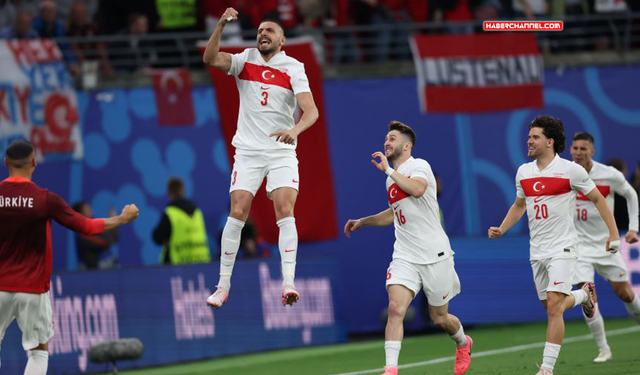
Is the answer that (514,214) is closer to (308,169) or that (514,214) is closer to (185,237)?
(185,237)

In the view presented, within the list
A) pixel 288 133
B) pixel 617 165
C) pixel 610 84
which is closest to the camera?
pixel 288 133

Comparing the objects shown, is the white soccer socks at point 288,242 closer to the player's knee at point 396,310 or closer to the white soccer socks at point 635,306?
the player's knee at point 396,310

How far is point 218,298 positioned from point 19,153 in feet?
8.08

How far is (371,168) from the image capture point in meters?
21.4

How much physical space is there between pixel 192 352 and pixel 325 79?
6.13m

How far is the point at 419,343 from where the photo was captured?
18.5m

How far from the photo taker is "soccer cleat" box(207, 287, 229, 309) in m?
11.6

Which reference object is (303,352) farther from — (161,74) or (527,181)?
(527,181)

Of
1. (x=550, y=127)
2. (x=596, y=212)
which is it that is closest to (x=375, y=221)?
(x=550, y=127)

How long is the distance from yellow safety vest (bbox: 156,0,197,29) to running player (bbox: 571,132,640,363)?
8.94 meters

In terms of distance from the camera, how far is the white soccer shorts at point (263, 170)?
39.2ft

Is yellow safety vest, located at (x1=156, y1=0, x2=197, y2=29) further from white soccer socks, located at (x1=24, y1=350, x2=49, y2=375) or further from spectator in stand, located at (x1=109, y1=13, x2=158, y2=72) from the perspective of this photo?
white soccer socks, located at (x1=24, y1=350, x2=49, y2=375)

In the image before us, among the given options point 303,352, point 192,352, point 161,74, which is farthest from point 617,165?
point 161,74

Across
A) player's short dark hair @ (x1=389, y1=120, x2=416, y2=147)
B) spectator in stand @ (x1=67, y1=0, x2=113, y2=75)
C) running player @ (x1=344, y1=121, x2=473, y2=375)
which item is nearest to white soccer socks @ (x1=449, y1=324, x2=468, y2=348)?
running player @ (x1=344, y1=121, x2=473, y2=375)
